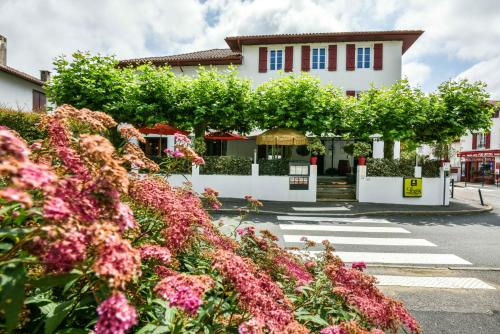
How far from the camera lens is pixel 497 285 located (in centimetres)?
561

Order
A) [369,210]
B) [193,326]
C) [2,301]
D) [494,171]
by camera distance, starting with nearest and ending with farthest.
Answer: [2,301] → [193,326] → [369,210] → [494,171]

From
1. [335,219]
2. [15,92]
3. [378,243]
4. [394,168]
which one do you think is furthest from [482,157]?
[15,92]

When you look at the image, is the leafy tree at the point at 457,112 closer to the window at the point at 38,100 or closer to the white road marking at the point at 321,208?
the white road marking at the point at 321,208

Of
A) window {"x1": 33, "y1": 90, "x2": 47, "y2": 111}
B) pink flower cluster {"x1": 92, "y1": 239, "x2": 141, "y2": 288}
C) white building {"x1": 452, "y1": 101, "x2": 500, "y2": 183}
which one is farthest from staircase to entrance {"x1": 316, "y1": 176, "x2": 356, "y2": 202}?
white building {"x1": 452, "y1": 101, "x2": 500, "y2": 183}

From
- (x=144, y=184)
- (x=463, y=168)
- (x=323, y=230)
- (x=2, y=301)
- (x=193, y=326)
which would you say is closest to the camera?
(x=2, y=301)

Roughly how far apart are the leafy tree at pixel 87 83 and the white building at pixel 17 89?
1062 cm

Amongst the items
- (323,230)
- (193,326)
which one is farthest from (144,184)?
(323,230)

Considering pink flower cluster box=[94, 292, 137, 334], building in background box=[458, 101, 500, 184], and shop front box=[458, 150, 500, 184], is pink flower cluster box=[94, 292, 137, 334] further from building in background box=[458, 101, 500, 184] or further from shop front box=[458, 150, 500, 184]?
building in background box=[458, 101, 500, 184]

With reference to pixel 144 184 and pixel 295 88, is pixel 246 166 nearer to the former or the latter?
pixel 295 88

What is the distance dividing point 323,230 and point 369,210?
185 inches

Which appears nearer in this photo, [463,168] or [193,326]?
[193,326]

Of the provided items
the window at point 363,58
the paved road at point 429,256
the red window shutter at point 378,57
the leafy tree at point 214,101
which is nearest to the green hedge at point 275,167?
the leafy tree at point 214,101

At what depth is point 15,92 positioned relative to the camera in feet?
86.9

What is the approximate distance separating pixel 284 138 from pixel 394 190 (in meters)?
6.02
